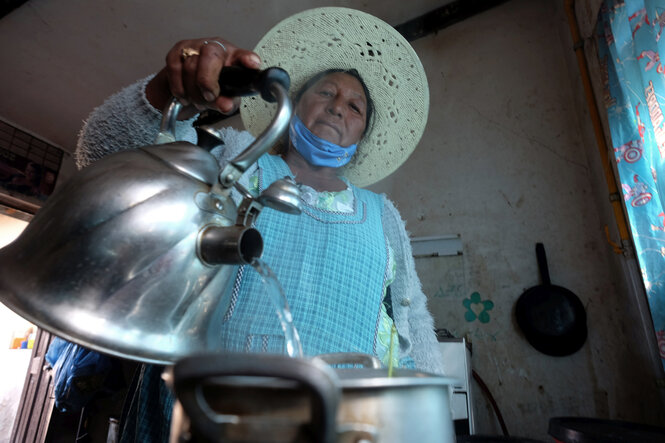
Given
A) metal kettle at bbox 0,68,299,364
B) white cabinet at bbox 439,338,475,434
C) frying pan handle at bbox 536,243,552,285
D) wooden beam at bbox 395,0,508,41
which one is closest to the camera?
metal kettle at bbox 0,68,299,364

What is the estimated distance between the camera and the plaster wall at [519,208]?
4.40 ft

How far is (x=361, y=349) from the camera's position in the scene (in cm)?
64

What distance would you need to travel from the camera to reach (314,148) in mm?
871

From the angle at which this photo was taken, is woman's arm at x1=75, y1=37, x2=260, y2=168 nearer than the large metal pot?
No

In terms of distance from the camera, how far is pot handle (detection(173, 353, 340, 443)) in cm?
14

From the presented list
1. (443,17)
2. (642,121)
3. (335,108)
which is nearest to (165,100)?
(335,108)

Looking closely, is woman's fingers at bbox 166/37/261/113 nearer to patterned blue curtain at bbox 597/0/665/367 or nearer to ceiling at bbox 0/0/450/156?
patterned blue curtain at bbox 597/0/665/367

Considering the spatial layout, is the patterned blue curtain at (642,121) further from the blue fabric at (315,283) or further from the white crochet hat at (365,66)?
the blue fabric at (315,283)

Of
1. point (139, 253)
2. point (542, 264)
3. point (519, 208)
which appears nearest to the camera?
point (139, 253)

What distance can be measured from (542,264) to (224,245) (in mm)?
1590

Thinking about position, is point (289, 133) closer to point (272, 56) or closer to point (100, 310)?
point (272, 56)

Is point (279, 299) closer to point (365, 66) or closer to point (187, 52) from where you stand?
point (187, 52)

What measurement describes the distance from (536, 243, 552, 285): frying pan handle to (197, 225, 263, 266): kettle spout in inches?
61.1

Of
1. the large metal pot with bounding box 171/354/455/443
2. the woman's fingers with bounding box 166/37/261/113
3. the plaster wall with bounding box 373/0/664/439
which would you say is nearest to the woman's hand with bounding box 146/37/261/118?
the woman's fingers with bounding box 166/37/261/113
